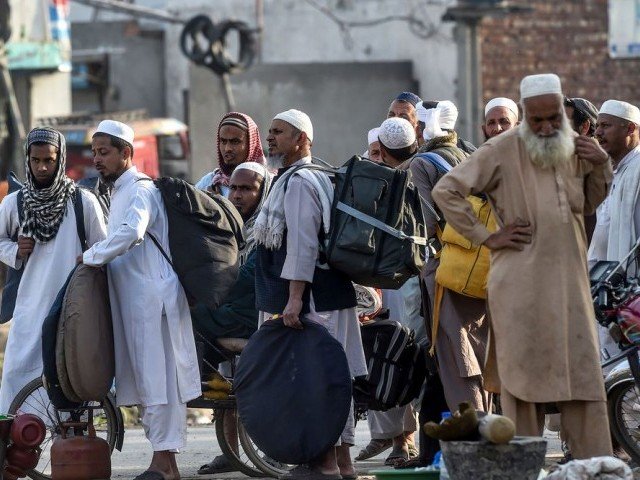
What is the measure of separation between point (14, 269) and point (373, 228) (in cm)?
255

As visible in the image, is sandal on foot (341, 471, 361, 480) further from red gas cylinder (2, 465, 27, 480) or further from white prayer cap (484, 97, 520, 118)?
white prayer cap (484, 97, 520, 118)

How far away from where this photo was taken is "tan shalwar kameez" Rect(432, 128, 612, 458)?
6.80 m

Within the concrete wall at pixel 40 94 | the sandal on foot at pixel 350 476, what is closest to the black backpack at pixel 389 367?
the sandal on foot at pixel 350 476

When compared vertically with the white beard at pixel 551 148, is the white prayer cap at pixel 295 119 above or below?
above

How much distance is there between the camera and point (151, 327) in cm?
826

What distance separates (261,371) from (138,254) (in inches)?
39.5

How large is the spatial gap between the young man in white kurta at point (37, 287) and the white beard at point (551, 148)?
10.2 feet

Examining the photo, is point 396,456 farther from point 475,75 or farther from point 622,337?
point 475,75

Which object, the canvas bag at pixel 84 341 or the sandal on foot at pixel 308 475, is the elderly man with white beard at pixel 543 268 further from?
the canvas bag at pixel 84 341

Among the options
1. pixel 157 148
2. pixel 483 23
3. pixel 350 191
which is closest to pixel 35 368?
pixel 350 191

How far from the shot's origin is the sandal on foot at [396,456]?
9.17 m

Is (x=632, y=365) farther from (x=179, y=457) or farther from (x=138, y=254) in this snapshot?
(x=179, y=457)

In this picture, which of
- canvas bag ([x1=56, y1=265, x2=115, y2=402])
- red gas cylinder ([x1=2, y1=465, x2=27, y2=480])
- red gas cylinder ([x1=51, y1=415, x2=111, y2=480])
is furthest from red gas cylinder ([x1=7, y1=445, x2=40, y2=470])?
canvas bag ([x1=56, y1=265, x2=115, y2=402])

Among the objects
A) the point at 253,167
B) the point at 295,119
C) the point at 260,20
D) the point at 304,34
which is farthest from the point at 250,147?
the point at 304,34
